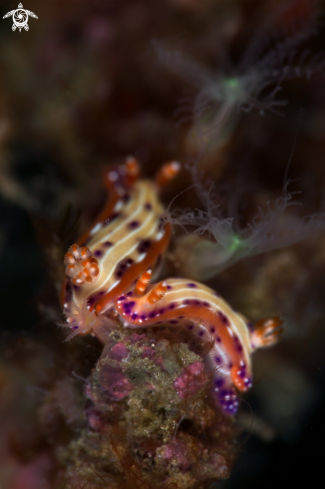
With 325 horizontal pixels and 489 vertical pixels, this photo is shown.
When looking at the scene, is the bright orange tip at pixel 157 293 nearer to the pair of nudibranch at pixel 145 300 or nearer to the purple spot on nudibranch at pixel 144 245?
the pair of nudibranch at pixel 145 300

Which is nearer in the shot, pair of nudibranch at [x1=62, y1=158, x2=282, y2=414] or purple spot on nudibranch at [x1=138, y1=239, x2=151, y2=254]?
pair of nudibranch at [x1=62, y1=158, x2=282, y2=414]

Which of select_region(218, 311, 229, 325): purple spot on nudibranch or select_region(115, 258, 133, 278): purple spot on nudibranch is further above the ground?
select_region(115, 258, 133, 278): purple spot on nudibranch

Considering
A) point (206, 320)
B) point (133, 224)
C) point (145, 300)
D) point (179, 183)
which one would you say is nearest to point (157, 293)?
point (145, 300)

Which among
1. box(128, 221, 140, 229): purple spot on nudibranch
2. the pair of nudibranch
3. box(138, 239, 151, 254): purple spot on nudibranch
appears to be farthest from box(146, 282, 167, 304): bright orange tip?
box(128, 221, 140, 229): purple spot on nudibranch

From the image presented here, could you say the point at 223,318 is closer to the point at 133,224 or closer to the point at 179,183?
the point at 133,224

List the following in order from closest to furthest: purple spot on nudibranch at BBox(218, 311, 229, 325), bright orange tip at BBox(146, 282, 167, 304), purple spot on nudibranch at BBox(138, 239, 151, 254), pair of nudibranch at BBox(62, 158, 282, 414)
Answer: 1. bright orange tip at BBox(146, 282, 167, 304)
2. pair of nudibranch at BBox(62, 158, 282, 414)
3. purple spot on nudibranch at BBox(218, 311, 229, 325)
4. purple spot on nudibranch at BBox(138, 239, 151, 254)

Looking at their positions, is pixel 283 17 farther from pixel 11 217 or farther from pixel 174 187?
pixel 11 217

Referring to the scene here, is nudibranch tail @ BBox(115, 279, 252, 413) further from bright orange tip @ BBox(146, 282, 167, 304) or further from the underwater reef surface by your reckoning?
the underwater reef surface

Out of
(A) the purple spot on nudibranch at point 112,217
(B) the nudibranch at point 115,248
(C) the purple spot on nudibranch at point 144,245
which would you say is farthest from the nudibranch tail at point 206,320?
(A) the purple spot on nudibranch at point 112,217
